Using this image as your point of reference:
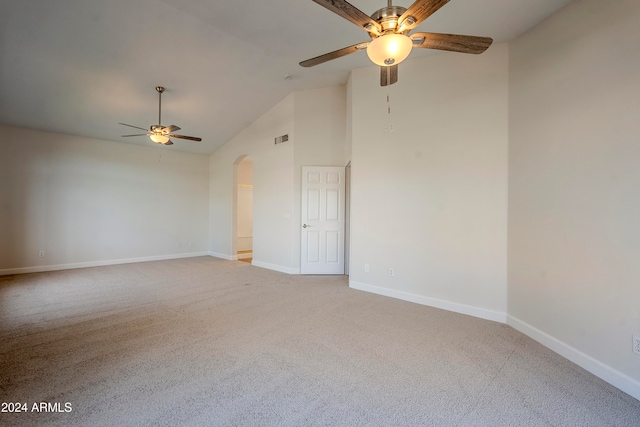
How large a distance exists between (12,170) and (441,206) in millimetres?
7848

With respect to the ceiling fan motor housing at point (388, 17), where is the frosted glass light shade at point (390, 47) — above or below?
below

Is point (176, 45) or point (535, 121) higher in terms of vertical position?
point (176, 45)

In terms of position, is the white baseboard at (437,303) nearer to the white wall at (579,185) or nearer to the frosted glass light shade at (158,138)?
the white wall at (579,185)

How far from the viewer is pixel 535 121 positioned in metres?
2.79

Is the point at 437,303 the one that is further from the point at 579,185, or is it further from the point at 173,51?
the point at 173,51

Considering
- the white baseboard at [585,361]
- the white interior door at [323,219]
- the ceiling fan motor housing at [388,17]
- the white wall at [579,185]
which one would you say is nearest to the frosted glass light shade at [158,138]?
the white interior door at [323,219]

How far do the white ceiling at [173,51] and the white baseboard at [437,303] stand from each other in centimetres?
318

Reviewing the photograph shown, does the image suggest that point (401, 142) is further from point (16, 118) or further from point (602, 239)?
point (16, 118)

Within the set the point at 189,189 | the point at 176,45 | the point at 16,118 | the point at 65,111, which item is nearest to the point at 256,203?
the point at 189,189

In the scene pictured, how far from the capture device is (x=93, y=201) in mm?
6215

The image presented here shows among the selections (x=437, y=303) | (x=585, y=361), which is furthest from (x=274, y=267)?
(x=585, y=361)

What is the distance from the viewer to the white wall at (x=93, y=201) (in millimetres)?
5398

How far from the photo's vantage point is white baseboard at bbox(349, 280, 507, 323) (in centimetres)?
324

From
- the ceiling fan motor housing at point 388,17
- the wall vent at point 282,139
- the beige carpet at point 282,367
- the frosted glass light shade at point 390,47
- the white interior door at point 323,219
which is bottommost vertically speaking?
the beige carpet at point 282,367
